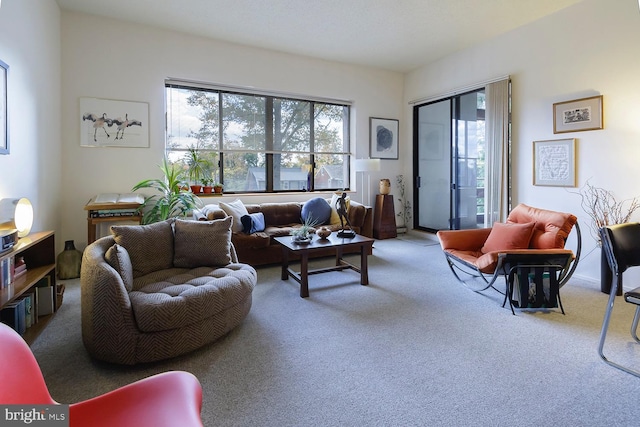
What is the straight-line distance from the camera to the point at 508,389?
1898 mm

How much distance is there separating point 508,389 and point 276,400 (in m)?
1.26

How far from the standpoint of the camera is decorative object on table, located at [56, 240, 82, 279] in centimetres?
392

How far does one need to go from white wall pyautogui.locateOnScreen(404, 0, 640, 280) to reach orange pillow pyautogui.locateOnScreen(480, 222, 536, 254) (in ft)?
3.97

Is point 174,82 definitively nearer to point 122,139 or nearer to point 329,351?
point 122,139

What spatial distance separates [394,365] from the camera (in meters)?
2.15

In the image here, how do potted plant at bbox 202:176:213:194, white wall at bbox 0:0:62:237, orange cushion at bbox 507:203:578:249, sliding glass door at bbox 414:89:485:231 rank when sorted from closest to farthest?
white wall at bbox 0:0:62:237 → orange cushion at bbox 507:203:578:249 → potted plant at bbox 202:176:213:194 → sliding glass door at bbox 414:89:485:231

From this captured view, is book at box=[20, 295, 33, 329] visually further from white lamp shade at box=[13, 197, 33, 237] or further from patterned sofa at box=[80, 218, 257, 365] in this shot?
patterned sofa at box=[80, 218, 257, 365]

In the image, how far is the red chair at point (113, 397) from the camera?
3.27ft

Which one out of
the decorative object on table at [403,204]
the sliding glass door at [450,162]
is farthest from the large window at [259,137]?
the sliding glass door at [450,162]

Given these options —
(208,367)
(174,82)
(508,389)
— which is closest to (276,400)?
(208,367)

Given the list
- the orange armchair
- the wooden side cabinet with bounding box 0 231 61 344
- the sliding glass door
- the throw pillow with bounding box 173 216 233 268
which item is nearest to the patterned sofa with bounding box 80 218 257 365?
the throw pillow with bounding box 173 216 233 268

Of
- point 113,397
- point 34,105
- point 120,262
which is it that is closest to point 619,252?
point 113,397

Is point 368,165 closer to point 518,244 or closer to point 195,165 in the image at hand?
point 195,165

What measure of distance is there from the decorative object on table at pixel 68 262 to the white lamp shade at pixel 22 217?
58.4 inches
